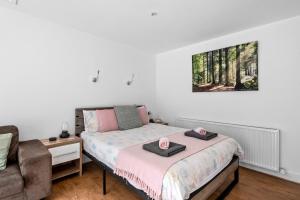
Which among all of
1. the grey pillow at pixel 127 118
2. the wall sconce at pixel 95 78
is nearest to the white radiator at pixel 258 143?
the grey pillow at pixel 127 118

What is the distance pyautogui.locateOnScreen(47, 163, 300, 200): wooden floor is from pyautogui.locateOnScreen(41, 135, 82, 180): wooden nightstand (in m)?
0.12

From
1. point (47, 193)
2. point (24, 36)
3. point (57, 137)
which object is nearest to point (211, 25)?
point (24, 36)

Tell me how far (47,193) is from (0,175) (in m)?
0.53

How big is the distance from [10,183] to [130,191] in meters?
1.34

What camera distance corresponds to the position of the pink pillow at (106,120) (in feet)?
9.40

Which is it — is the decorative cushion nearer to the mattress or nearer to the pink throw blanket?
the mattress

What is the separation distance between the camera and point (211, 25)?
8.79 feet

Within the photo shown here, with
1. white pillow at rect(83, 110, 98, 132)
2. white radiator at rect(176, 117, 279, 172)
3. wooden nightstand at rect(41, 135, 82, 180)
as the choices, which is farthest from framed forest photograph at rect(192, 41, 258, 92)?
wooden nightstand at rect(41, 135, 82, 180)

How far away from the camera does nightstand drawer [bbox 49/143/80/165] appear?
2307 millimetres

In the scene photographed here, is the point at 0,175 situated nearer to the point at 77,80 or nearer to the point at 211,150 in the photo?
the point at 77,80

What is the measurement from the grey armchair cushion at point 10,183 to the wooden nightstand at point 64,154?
0.54 meters

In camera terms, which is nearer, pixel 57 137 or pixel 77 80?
pixel 57 137

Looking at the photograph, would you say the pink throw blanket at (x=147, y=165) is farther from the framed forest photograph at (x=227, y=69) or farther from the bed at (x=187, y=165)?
the framed forest photograph at (x=227, y=69)

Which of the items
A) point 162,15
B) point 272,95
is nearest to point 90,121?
point 162,15
